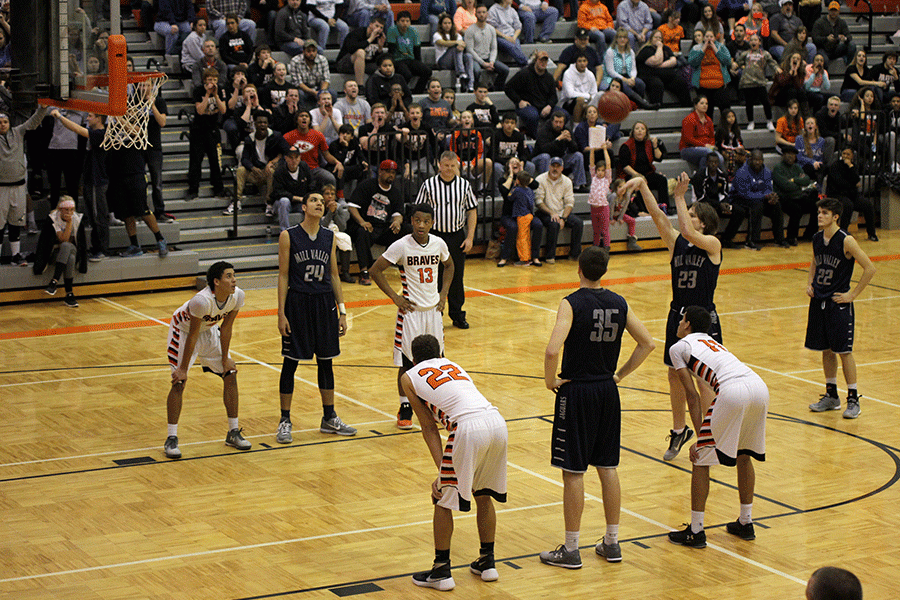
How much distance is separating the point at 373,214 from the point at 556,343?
10.1 metres

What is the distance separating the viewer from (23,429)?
9719mm

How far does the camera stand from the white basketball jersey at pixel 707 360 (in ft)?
23.4

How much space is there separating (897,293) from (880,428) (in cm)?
653

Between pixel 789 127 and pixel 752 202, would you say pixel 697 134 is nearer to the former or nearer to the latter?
pixel 752 202

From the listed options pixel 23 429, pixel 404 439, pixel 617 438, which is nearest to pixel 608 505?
pixel 617 438

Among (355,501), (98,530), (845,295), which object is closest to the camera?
(98,530)

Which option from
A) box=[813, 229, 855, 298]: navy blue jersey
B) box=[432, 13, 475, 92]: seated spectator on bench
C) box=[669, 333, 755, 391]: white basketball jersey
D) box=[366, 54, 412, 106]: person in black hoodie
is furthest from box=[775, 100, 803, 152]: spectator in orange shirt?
box=[669, 333, 755, 391]: white basketball jersey

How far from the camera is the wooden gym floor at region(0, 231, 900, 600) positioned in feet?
22.1

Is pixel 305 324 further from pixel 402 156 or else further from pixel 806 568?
pixel 402 156

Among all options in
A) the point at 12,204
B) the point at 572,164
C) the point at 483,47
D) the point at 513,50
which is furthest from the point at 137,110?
the point at 513,50

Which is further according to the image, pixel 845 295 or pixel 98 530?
pixel 845 295

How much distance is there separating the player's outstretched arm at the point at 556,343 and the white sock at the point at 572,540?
0.88 metres

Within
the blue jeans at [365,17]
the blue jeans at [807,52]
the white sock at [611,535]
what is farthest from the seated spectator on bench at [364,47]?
the white sock at [611,535]

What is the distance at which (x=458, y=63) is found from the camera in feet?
66.7
